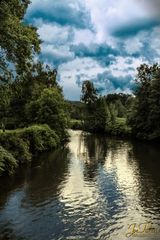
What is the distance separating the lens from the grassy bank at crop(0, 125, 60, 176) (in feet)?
107

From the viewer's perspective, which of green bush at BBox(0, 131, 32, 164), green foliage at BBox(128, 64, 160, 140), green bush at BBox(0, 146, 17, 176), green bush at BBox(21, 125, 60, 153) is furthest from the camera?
green foliage at BBox(128, 64, 160, 140)

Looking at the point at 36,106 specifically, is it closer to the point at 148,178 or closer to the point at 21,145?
the point at 21,145

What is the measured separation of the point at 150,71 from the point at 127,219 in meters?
63.8

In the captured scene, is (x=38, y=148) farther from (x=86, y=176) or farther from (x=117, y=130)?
(x=117, y=130)

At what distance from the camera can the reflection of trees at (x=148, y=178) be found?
2539cm

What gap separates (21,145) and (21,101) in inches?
1152

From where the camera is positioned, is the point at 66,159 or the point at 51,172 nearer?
the point at 51,172

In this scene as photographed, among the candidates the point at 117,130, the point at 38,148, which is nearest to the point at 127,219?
the point at 38,148

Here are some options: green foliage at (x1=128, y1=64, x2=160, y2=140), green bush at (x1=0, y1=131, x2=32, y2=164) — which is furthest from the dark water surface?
green foliage at (x1=128, y1=64, x2=160, y2=140)

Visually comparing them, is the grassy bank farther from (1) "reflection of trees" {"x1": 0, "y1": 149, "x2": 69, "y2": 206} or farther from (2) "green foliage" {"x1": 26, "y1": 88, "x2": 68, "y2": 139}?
(2) "green foliage" {"x1": 26, "y1": 88, "x2": 68, "y2": 139}

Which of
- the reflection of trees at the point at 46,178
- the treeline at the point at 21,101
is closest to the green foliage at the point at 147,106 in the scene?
the treeline at the point at 21,101

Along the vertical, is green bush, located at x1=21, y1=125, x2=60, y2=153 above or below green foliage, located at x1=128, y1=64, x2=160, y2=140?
below

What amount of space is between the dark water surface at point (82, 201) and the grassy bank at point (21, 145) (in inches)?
54.4

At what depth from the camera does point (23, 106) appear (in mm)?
67062
